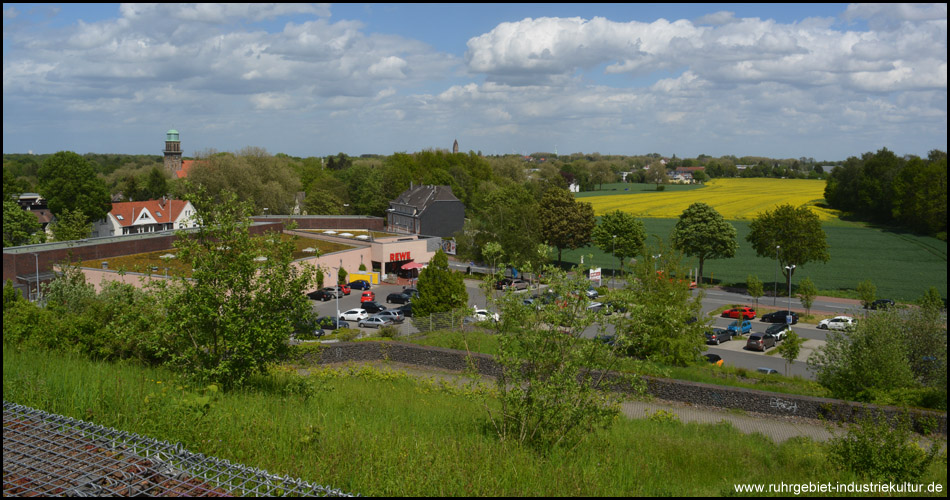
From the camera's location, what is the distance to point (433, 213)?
67562 mm

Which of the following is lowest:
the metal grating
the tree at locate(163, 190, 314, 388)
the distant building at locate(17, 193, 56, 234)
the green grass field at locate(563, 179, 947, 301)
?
the green grass field at locate(563, 179, 947, 301)

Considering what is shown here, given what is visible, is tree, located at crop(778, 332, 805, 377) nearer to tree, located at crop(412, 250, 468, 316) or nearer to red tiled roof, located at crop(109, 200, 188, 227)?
tree, located at crop(412, 250, 468, 316)

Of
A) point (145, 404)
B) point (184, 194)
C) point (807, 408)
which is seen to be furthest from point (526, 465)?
point (807, 408)

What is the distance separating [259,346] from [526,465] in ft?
16.0

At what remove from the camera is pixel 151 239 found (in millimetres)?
43969

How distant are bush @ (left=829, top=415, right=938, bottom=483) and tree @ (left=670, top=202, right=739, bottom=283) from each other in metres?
38.7

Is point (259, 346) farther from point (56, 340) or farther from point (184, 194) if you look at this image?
point (56, 340)

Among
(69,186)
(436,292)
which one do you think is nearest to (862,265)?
(436,292)

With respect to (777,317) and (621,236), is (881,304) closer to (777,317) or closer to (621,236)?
(777,317)

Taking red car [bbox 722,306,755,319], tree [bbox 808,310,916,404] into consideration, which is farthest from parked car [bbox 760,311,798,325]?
tree [bbox 808,310,916,404]

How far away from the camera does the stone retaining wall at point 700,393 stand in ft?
53.8

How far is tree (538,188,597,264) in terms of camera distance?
177 feet

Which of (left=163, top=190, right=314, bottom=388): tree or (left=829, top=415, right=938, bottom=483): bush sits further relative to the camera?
(left=163, top=190, right=314, bottom=388): tree

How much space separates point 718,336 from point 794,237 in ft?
61.3
